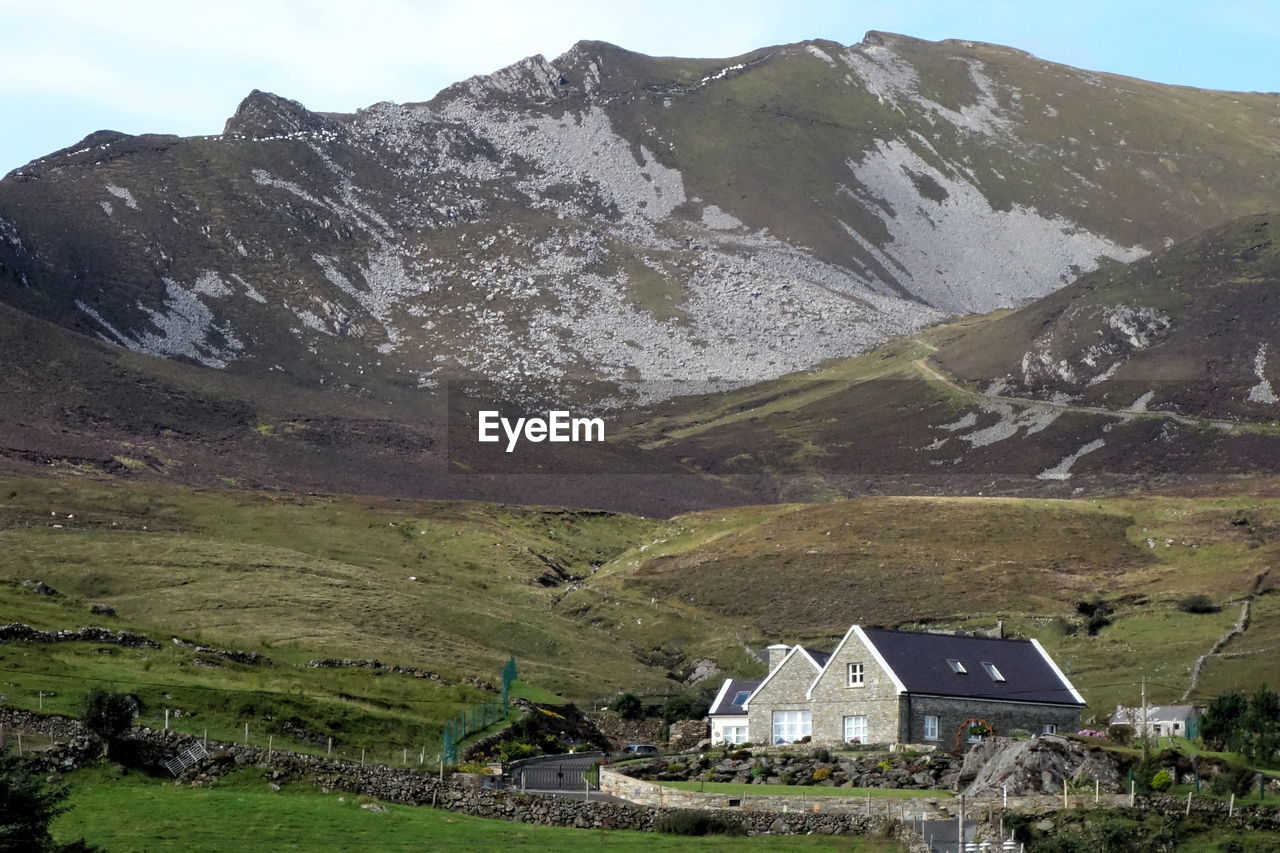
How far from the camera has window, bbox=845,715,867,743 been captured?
62000 millimetres

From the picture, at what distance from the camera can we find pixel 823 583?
138125 millimetres

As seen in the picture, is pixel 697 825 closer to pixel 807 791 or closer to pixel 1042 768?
pixel 807 791

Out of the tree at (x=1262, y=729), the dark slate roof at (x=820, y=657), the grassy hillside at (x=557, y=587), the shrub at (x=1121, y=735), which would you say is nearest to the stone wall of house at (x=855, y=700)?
the dark slate roof at (x=820, y=657)

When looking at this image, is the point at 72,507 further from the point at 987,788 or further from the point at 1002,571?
the point at 987,788

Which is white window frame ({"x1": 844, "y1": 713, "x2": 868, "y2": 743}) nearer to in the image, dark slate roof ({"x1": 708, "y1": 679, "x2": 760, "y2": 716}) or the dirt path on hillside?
dark slate roof ({"x1": 708, "y1": 679, "x2": 760, "y2": 716})

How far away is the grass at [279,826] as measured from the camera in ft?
120

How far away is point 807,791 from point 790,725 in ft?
58.8

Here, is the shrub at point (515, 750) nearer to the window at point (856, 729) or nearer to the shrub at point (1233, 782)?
the window at point (856, 729)

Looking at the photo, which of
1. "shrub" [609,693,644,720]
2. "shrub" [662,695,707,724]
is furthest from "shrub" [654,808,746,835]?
"shrub" [609,693,644,720]

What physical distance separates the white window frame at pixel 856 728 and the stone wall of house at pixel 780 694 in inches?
127

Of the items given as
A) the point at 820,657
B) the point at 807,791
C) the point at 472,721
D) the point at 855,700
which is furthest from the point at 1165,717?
the point at 807,791

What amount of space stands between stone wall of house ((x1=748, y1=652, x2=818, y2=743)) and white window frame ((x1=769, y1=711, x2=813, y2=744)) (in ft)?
0.41

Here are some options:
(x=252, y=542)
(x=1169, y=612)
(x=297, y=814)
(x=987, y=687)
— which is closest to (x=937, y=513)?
(x=1169, y=612)

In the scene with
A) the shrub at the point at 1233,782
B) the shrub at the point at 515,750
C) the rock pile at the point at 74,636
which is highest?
the rock pile at the point at 74,636
